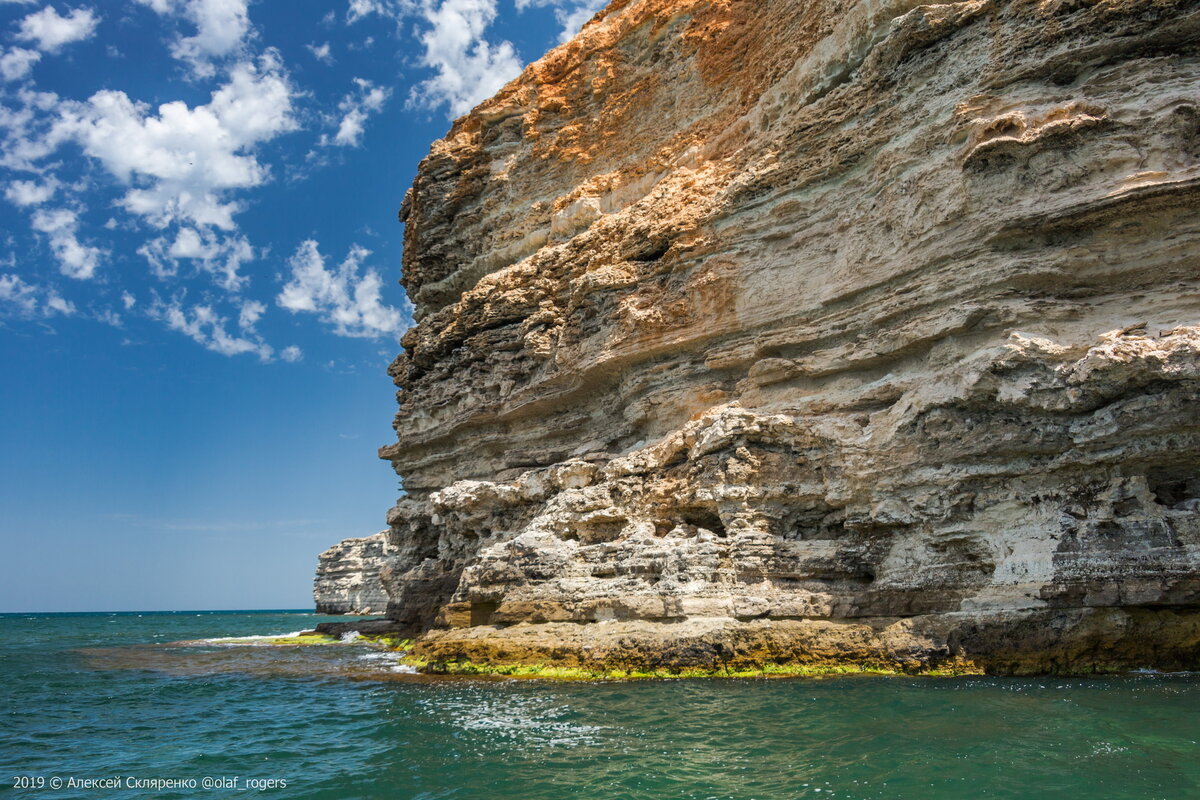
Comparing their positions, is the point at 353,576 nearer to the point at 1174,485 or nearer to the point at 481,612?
the point at 481,612

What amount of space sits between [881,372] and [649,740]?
33.5 feet

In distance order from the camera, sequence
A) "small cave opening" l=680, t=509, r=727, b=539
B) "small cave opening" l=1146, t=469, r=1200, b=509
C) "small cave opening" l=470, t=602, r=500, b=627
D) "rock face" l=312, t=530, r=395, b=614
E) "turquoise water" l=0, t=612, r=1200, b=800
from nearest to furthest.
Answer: "turquoise water" l=0, t=612, r=1200, b=800
"small cave opening" l=1146, t=469, r=1200, b=509
"small cave opening" l=680, t=509, r=727, b=539
"small cave opening" l=470, t=602, r=500, b=627
"rock face" l=312, t=530, r=395, b=614

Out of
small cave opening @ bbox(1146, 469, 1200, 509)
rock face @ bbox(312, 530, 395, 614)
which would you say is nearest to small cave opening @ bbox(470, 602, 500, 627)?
small cave opening @ bbox(1146, 469, 1200, 509)

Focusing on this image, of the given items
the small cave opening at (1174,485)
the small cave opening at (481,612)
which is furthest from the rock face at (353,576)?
the small cave opening at (1174,485)

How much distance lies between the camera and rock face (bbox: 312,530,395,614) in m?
68.9

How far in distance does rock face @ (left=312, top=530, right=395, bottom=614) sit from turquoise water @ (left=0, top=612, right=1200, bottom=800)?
54974mm

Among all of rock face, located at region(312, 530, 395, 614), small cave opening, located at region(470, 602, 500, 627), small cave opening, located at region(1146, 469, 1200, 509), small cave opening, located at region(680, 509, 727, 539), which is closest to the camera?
small cave opening, located at region(1146, 469, 1200, 509)

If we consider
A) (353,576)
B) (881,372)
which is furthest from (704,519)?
(353,576)

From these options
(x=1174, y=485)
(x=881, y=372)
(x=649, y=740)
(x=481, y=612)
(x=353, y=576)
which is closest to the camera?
(x=649, y=740)

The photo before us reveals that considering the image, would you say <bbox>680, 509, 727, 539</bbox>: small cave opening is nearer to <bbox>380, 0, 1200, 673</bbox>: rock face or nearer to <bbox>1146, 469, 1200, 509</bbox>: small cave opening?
<bbox>380, 0, 1200, 673</bbox>: rock face

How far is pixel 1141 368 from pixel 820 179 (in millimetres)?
8895

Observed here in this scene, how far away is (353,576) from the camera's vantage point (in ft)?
231

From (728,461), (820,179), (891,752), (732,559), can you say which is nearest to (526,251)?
(820,179)

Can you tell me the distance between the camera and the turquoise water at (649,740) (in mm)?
7613
